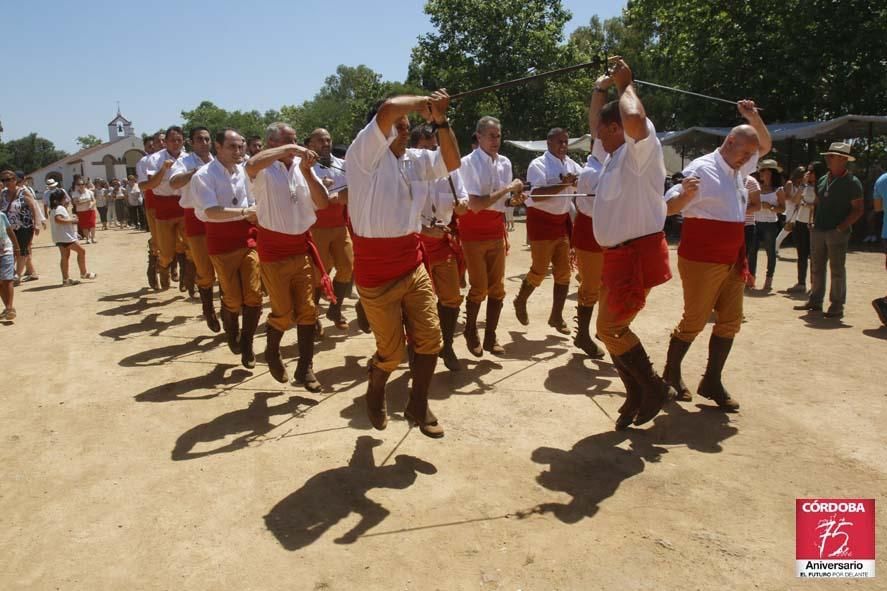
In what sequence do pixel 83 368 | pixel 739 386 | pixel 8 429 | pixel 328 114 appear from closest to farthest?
1. pixel 8 429
2. pixel 739 386
3. pixel 83 368
4. pixel 328 114

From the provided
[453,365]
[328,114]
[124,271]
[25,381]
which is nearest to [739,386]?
[453,365]

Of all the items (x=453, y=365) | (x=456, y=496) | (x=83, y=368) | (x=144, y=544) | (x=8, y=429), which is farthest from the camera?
(x=83, y=368)

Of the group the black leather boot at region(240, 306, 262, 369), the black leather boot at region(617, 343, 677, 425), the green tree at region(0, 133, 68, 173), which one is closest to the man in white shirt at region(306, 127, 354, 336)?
the black leather boot at region(240, 306, 262, 369)

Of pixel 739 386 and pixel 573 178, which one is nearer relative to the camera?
pixel 739 386

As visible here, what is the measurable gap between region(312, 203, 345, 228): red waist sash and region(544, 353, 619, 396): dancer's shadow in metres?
3.18

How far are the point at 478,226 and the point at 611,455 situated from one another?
280cm

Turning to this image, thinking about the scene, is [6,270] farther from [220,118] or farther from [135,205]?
[220,118]

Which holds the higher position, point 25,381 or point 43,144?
point 43,144

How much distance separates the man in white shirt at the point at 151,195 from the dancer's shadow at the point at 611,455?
692 centimetres

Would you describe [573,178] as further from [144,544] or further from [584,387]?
[144,544]

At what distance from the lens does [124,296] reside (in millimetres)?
10859

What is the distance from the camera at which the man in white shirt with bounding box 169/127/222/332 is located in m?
7.47

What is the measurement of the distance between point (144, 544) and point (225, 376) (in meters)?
2.99

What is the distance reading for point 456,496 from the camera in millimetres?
3934
